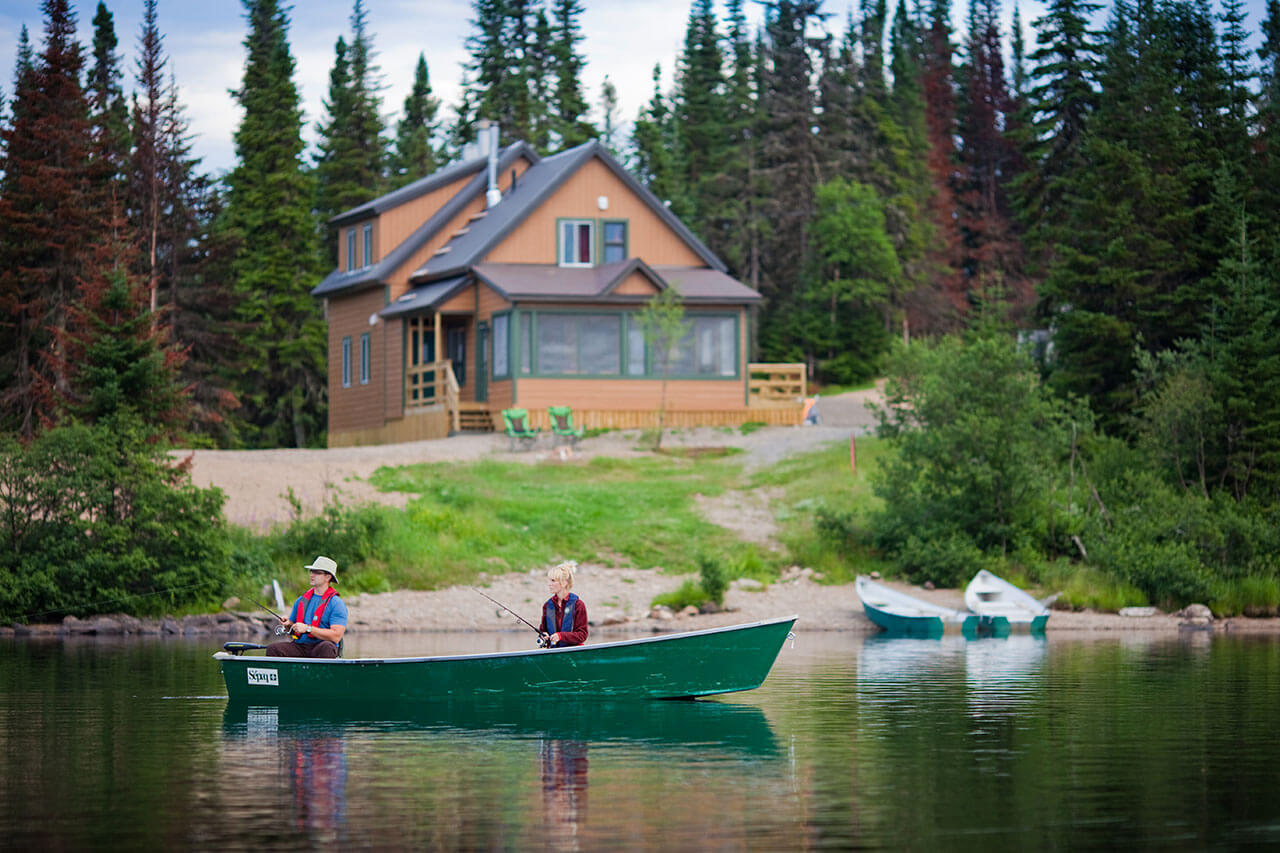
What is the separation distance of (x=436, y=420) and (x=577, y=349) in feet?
13.7

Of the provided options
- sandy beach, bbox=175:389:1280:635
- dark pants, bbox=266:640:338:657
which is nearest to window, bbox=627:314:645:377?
sandy beach, bbox=175:389:1280:635

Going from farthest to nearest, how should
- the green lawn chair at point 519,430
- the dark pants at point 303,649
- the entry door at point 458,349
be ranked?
the entry door at point 458,349 → the green lawn chair at point 519,430 → the dark pants at point 303,649

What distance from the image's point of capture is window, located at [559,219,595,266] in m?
47.9

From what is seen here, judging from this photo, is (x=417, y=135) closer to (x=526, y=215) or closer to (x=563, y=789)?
(x=526, y=215)

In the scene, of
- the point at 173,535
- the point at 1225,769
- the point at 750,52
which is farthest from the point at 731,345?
the point at 750,52

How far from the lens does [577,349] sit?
45.6 metres

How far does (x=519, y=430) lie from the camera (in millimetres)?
42875

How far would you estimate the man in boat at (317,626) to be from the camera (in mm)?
18234

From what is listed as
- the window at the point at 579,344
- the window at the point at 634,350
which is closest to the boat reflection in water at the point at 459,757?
the window at the point at 579,344

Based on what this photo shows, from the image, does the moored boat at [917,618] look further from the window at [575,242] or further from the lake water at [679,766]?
the window at [575,242]

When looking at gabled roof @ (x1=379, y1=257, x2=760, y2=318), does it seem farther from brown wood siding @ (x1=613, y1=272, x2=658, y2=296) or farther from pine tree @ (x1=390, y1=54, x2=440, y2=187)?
pine tree @ (x1=390, y1=54, x2=440, y2=187)

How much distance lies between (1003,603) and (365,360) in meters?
26.5

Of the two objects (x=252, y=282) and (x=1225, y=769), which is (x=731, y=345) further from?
(x=1225, y=769)

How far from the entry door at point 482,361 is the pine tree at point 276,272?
14.6 m
